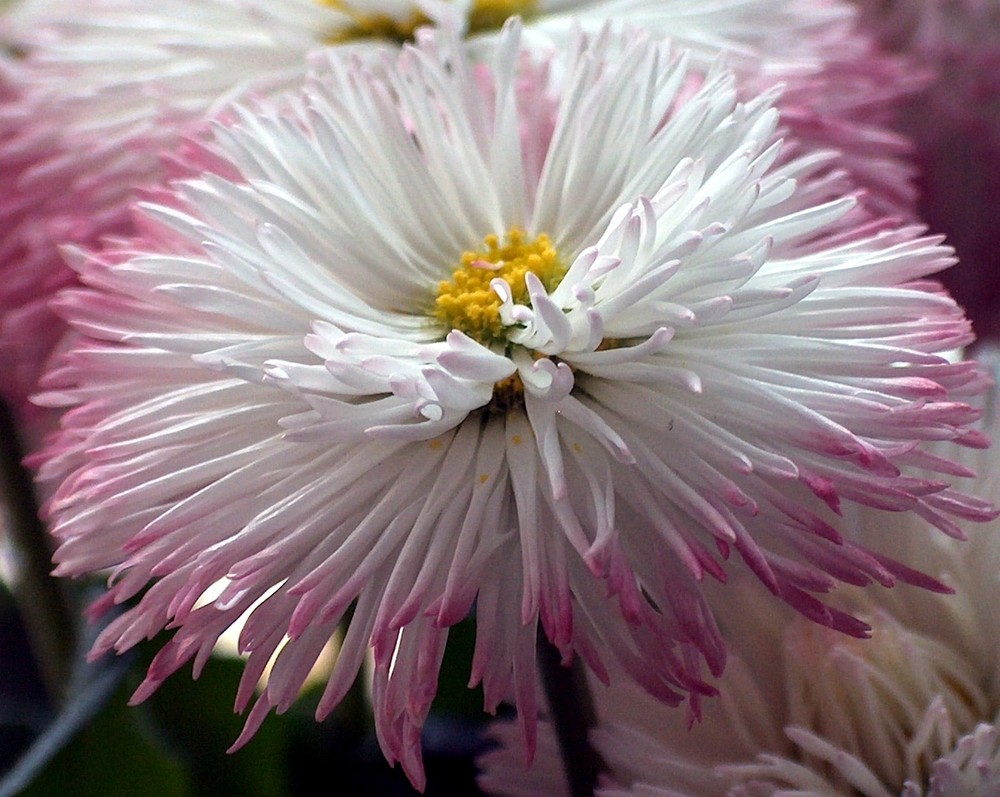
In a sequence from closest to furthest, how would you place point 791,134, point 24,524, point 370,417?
1. point 370,417
2. point 791,134
3. point 24,524

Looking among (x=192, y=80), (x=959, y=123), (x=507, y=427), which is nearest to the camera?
(x=507, y=427)

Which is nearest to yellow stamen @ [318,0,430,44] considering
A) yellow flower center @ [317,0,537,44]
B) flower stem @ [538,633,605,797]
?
yellow flower center @ [317,0,537,44]

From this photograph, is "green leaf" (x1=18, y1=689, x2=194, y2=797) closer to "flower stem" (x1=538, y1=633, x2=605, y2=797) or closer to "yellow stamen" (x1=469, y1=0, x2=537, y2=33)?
"flower stem" (x1=538, y1=633, x2=605, y2=797)

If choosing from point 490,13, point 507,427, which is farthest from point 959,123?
point 507,427

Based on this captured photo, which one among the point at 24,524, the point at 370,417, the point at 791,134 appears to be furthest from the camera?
the point at 24,524

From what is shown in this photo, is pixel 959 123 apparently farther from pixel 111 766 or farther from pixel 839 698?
pixel 111 766

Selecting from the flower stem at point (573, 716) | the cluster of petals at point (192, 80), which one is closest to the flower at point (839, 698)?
the flower stem at point (573, 716)

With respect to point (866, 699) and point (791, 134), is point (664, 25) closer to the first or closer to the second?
point (791, 134)

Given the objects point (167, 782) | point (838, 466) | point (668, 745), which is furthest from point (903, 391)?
point (167, 782)
